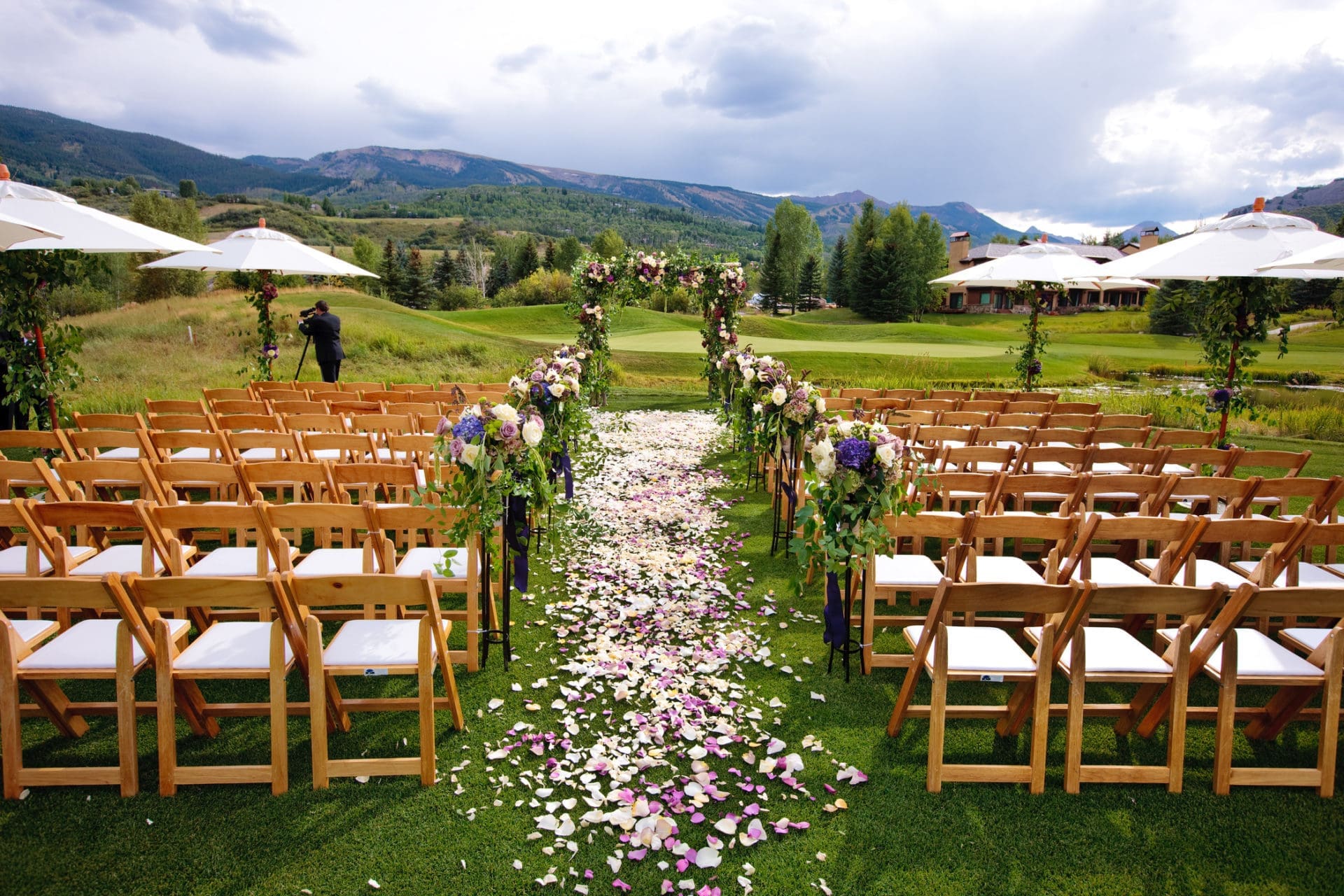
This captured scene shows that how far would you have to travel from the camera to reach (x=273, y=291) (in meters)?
11.2

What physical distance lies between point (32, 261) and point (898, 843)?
931 cm

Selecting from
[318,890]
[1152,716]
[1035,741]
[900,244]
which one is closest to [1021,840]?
[1035,741]

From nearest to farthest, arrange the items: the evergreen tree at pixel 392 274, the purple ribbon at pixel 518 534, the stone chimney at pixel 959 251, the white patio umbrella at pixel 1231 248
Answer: the purple ribbon at pixel 518 534 < the white patio umbrella at pixel 1231 248 < the evergreen tree at pixel 392 274 < the stone chimney at pixel 959 251

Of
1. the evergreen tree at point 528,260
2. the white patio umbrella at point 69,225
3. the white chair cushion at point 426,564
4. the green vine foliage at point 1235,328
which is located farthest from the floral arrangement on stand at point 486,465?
the evergreen tree at point 528,260

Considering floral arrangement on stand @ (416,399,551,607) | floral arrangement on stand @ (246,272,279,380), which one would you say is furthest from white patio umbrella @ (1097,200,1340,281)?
floral arrangement on stand @ (246,272,279,380)

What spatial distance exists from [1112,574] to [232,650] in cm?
481

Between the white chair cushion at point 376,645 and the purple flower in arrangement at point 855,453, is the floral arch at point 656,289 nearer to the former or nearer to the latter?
the purple flower in arrangement at point 855,453

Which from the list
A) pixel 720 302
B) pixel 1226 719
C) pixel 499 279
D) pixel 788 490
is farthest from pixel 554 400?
pixel 499 279

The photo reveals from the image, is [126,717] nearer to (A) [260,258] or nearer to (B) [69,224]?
(B) [69,224]

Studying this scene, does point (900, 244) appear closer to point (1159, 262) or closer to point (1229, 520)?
point (1159, 262)

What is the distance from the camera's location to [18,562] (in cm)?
445

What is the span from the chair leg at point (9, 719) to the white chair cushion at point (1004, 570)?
473cm

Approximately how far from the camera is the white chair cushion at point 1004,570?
14.4 feet

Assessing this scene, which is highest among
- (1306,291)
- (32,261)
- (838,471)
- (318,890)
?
(1306,291)
